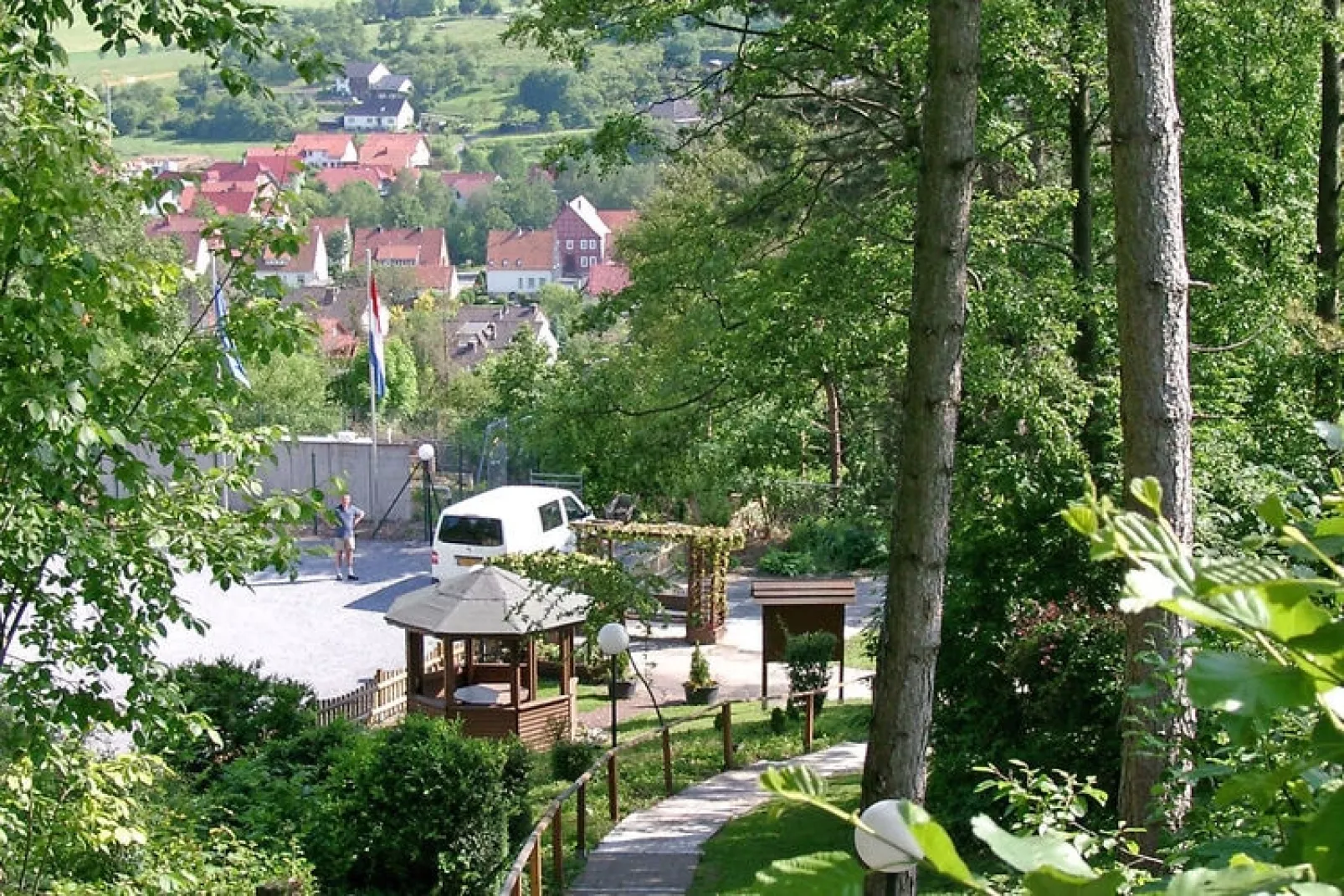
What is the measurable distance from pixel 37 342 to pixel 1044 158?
41.3ft

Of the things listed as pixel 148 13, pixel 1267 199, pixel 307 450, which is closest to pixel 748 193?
pixel 1267 199

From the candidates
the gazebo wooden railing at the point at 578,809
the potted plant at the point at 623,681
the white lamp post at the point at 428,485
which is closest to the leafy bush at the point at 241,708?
the gazebo wooden railing at the point at 578,809

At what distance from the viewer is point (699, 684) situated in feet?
63.4

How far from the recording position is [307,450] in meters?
32.2

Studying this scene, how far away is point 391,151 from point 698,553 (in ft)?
518

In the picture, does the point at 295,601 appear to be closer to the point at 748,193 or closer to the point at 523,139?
the point at 748,193

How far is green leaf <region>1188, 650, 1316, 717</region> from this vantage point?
1.14m

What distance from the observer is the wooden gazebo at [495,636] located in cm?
1745

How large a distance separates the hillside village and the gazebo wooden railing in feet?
102

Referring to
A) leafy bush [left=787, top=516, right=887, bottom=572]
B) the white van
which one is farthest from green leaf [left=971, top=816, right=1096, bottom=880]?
leafy bush [left=787, top=516, right=887, bottom=572]

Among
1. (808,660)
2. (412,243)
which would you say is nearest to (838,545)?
(808,660)

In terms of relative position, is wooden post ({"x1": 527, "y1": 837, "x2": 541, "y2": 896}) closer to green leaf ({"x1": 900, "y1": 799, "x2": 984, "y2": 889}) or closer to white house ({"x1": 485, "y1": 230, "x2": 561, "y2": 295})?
green leaf ({"x1": 900, "y1": 799, "x2": 984, "y2": 889})

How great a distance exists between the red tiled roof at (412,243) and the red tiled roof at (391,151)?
42158 millimetres

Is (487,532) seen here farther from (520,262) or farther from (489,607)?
(520,262)
